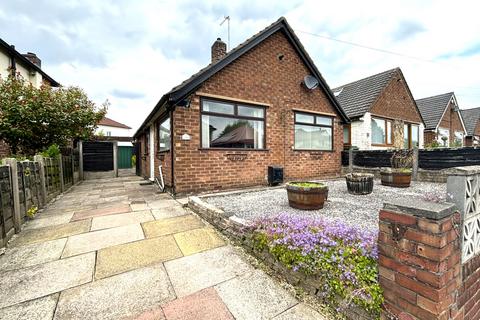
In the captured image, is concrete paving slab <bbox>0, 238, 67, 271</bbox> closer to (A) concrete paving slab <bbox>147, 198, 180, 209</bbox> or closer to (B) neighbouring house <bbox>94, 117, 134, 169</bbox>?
(A) concrete paving slab <bbox>147, 198, 180, 209</bbox>

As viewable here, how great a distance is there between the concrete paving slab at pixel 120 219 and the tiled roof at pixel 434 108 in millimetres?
21697

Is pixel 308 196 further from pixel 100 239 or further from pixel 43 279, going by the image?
pixel 43 279

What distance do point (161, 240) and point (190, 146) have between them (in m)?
3.04

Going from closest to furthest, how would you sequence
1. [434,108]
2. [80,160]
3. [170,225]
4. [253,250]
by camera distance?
1. [253,250]
2. [170,225]
3. [80,160]
4. [434,108]

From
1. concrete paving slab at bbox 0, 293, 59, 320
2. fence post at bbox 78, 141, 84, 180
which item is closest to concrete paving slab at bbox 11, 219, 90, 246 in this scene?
concrete paving slab at bbox 0, 293, 59, 320

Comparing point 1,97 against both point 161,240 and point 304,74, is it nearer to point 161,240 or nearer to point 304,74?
point 161,240

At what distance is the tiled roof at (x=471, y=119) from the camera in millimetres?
20755

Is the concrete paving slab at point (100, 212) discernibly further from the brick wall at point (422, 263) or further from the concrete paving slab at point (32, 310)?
the brick wall at point (422, 263)

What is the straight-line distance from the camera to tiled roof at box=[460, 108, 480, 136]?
2075cm

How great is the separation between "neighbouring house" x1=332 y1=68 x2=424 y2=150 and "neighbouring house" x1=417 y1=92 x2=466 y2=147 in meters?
3.12

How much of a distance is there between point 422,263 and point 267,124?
5955 mm

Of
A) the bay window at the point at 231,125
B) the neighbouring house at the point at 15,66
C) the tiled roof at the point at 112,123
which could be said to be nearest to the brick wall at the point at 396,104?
the bay window at the point at 231,125

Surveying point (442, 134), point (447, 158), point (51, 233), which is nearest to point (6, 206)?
point (51, 233)

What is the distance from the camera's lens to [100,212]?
4.52 metres
